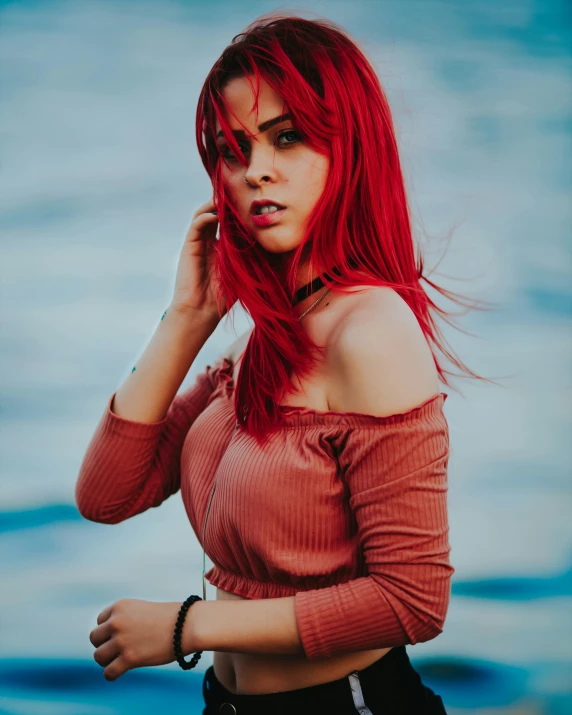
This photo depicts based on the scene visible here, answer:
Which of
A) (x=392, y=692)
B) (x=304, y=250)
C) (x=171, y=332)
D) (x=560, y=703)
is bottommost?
(x=560, y=703)

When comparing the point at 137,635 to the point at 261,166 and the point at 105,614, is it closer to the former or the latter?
the point at 105,614

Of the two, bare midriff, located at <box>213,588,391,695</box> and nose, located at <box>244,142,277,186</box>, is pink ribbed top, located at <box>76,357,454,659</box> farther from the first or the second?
nose, located at <box>244,142,277,186</box>

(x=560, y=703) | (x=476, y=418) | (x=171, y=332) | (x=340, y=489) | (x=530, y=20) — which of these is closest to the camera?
(x=340, y=489)

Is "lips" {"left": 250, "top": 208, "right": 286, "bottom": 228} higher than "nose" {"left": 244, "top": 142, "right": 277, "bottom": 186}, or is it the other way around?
"nose" {"left": 244, "top": 142, "right": 277, "bottom": 186}

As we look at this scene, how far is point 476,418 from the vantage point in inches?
118

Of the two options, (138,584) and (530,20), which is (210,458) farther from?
(530,20)

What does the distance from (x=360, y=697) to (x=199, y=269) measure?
742mm

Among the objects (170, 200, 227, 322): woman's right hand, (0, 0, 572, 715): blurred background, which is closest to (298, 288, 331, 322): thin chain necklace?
(170, 200, 227, 322): woman's right hand

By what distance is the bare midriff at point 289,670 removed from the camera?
44.4 inches

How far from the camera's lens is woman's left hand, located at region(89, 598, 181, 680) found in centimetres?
107

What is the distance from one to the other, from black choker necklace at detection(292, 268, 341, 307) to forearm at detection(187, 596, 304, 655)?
441 millimetres

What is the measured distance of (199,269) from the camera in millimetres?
1441

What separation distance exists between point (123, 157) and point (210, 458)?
7.57ft

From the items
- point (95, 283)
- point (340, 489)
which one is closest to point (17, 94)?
point (95, 283)
